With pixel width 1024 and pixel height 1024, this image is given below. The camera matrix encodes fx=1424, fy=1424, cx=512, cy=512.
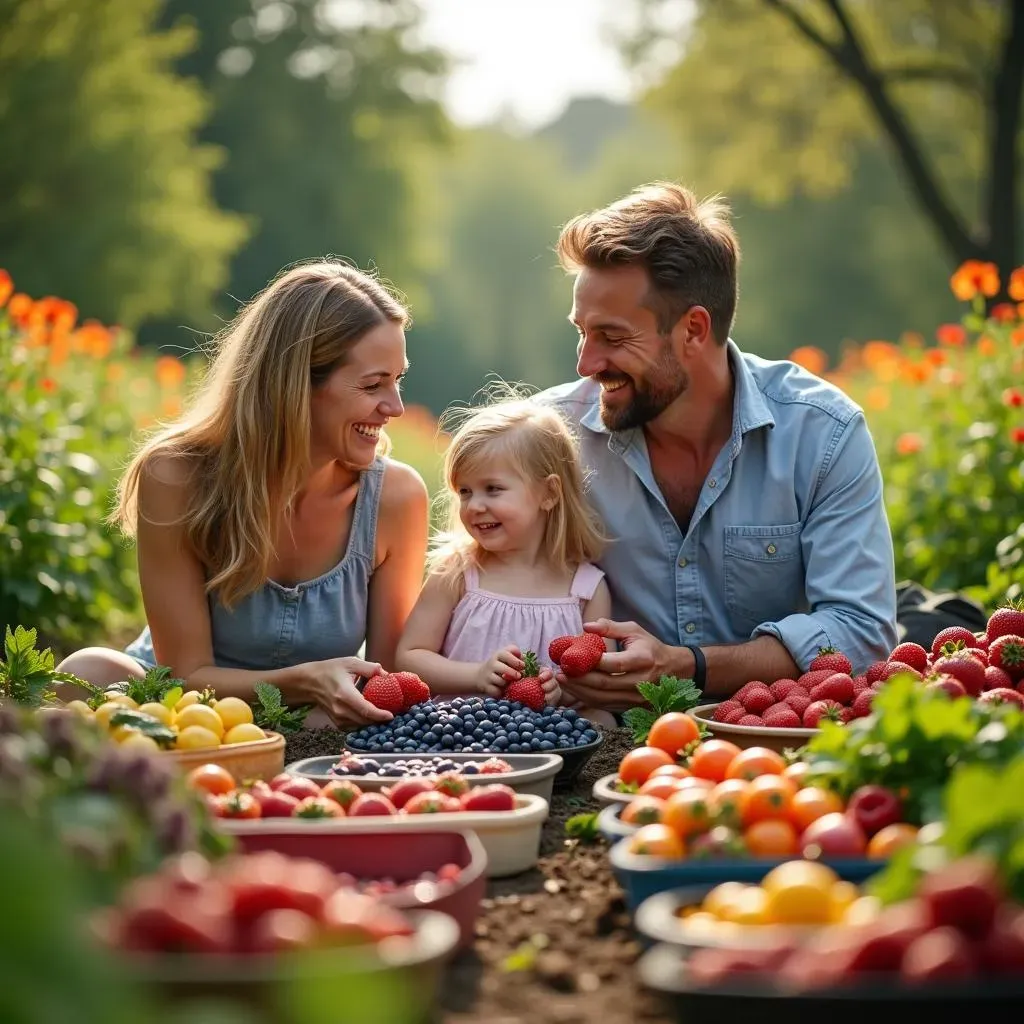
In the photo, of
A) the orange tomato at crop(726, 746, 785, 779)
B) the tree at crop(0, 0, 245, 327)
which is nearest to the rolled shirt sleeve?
the orange tomato at crop(726, 746, 785, 779)

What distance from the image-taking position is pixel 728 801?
250cm

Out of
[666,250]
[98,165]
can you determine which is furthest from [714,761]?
[98,165]

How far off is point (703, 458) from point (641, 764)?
80.1 inches

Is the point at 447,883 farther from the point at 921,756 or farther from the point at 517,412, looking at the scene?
the point at 517,412

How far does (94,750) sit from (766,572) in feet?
9.71

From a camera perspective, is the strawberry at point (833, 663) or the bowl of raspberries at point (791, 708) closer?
the bowl of raspberries at point (791, 708)


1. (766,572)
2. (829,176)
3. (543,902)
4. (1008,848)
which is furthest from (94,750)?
(829,176)

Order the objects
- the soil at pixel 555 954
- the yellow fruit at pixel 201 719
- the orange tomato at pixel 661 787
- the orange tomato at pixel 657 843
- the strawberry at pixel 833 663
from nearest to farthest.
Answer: the soil at pixel 555 954, the orange tomato at pixel 657 843, the orange tomato at pixel 661 787, the yellow fruit at pixel 201 719, the strawberry at pixel 833 663

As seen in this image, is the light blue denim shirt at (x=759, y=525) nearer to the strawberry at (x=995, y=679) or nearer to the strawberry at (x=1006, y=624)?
the strawberry at (x=1006, y=624)

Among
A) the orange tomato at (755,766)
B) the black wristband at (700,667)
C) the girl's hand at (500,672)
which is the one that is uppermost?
the orange tomato at (755,766)

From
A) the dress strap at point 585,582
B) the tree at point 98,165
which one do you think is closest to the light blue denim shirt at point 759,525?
the dress strap at point 585,582

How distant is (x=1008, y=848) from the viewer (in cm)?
188

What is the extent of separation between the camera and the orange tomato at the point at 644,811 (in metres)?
2.64

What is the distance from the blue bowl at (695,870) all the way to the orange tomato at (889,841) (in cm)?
4
